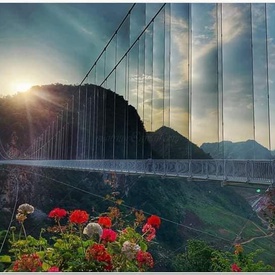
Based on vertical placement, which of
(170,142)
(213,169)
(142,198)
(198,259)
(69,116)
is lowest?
(198,259)

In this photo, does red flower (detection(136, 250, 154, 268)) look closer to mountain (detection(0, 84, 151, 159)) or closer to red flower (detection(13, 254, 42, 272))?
red flower (detection(13, 254, 42, 272))

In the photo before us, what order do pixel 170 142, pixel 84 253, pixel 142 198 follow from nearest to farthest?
pixel 84 253 → pixel 170 142 → pixel 142 198

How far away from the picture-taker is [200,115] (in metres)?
7.99

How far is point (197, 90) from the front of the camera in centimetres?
821

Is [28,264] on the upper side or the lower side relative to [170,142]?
lower

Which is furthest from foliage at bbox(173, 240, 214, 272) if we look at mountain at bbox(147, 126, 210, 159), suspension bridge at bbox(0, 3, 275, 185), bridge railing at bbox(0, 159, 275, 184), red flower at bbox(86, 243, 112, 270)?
red flower at bbox(86, 243, 112, 270)

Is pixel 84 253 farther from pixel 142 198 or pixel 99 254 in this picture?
pixel 142 198

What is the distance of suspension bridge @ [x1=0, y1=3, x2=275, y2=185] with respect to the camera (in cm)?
421

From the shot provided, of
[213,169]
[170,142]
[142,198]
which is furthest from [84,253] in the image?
[142,198]

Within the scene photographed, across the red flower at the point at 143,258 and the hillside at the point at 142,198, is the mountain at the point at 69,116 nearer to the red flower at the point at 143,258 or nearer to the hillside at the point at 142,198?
the hillside at the point at 142,198

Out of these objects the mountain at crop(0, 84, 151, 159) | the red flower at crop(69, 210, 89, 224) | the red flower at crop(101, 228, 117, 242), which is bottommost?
the red flower at crop(101, 228, 117, 242)

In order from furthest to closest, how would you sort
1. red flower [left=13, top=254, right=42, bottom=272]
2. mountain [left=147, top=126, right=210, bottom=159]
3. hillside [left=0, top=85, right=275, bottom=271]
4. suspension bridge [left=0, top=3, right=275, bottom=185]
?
hillside [left=0, top=85, right=275, bottom=271] < mountain [left=147, top=126, right=210, bottom=159] < suspension bridge [left=0, top=3, right=275, bottom=185] < red flower [left=13, top=254, right=42, bottom=272]

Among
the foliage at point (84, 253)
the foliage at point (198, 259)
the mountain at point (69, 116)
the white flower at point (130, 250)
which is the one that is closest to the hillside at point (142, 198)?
the mountain at point (69, 116)

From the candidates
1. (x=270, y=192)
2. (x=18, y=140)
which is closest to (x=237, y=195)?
(x=18, y=140)
